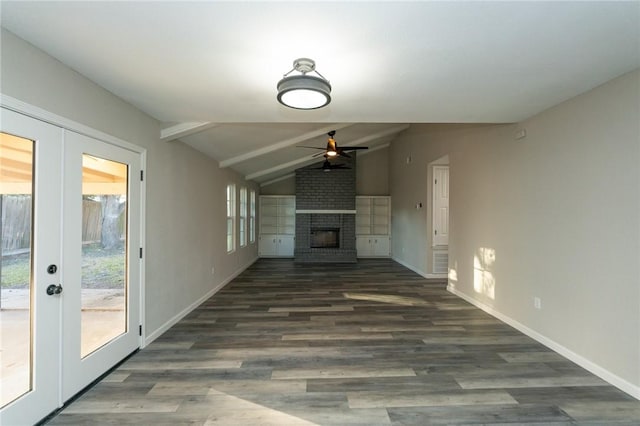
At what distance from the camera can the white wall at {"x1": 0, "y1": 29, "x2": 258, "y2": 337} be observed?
1871 mm

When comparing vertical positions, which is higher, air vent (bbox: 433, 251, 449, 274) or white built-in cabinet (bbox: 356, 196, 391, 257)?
white built-in cabinet (bbox: 356, 196, 391, 257)

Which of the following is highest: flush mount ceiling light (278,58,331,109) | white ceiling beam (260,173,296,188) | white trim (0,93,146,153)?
white ceiling beam (260,173,296,188)

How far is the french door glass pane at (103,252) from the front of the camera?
237 cm

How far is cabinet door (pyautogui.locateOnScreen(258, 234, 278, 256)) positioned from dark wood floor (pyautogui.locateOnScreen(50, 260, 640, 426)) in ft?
17.4

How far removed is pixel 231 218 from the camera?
253 inches

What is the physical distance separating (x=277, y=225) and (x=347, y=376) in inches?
292

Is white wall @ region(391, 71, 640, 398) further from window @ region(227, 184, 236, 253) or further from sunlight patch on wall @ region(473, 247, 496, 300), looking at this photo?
window @ region(227, 184, 236, 253)

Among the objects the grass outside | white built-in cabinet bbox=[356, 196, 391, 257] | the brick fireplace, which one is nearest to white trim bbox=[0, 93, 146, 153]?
the grass outside

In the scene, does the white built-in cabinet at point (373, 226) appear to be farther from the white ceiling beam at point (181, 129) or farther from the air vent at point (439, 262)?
the white ceiling beam at point (181, 129)

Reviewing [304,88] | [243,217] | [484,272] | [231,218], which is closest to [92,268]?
[304,88]

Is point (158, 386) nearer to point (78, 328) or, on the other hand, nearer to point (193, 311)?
point (78, 328)

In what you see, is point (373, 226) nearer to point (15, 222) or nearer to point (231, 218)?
point (231, 218)

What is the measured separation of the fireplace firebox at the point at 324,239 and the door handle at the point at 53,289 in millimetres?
7492

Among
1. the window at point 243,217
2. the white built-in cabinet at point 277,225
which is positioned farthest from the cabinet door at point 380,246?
the window at point 243,217
